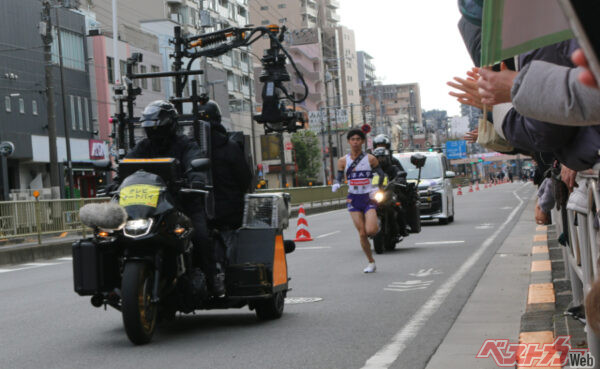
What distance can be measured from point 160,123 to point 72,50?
49598 mm

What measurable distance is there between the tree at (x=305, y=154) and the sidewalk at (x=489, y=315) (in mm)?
96504

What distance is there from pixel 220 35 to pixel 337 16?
6311 inches

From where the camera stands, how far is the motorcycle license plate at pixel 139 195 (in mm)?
7172

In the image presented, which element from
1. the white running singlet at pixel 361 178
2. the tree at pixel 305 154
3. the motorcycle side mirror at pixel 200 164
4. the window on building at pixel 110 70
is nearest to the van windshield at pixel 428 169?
the white running singlet at pixel 361 178

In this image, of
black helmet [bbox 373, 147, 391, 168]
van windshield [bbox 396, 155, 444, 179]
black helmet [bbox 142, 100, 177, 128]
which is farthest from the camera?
van windshield [bbox 396, 155, 444, 179]

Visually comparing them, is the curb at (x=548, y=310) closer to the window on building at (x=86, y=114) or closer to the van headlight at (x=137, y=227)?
the van headlight at (x=137, y=227)

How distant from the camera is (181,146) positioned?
26.2 feet

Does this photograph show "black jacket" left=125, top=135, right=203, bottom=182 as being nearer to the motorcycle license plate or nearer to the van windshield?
the motorcycle license plate

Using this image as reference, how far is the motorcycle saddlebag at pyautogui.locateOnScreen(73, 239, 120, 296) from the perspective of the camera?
7152mm

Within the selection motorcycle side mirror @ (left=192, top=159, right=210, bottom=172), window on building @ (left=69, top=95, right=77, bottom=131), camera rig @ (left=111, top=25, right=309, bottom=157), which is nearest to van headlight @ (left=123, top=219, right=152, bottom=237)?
motorcycle side mirror @ (left=192, top=159, right=210, bottom=172)

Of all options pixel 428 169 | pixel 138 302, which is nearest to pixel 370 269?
pixel 138 302

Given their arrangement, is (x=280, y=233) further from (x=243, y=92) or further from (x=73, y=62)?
(x=243, y=92)
